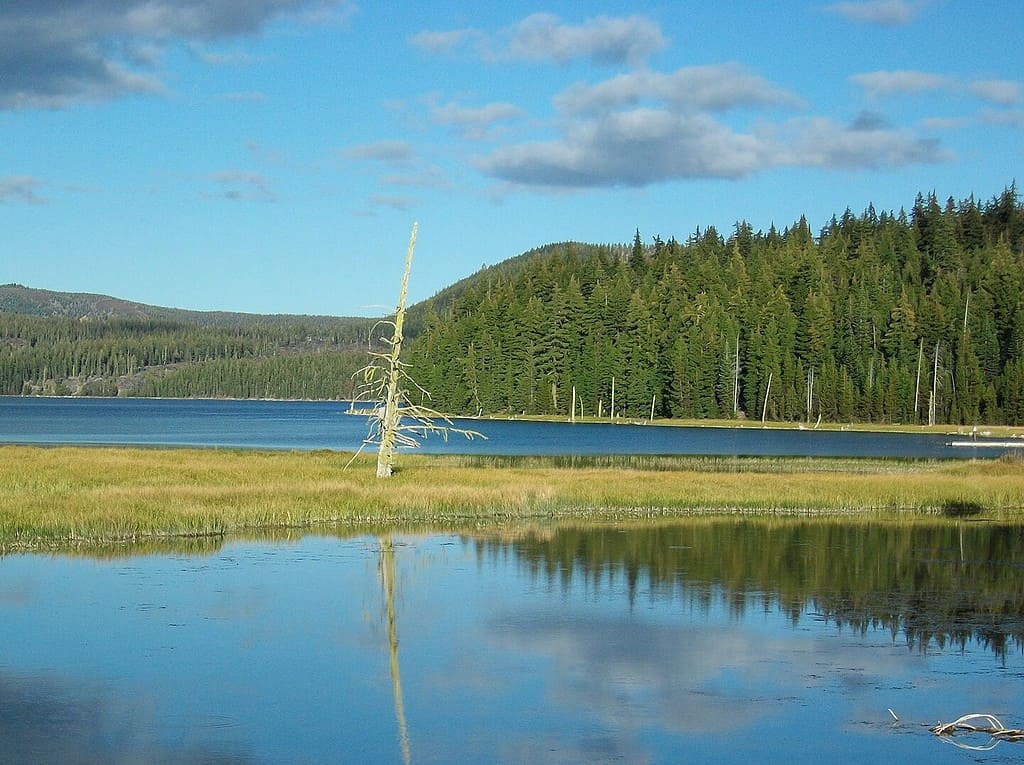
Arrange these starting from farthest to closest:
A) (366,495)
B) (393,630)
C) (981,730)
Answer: (366,495) < (393,630) < (981,730)

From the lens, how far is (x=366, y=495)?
41.6 m

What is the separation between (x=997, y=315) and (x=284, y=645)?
434 ft

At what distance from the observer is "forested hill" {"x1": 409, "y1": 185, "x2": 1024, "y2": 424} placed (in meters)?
135

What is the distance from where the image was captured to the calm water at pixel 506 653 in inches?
663

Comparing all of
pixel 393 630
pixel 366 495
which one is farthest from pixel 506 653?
pixel 366 495

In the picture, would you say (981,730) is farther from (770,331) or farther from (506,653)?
(770,331)

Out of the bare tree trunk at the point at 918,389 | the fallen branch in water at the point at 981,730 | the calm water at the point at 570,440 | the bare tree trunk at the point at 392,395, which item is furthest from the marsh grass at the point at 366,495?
the bare tree trunk at the point at 918,389

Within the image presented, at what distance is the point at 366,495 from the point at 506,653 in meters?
20.0

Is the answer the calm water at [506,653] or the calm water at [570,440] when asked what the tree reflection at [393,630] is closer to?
the calm water at [506,653]

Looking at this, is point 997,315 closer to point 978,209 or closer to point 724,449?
point 978,209

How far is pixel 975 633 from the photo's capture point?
23.8 meters

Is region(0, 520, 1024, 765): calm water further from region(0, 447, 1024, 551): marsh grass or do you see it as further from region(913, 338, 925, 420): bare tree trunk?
region(913, 338, 925, 420): bare tree trunk

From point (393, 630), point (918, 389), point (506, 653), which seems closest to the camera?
point (506, 653)

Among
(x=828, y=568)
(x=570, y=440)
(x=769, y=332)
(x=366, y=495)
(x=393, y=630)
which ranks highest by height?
(x=769, y=332)
